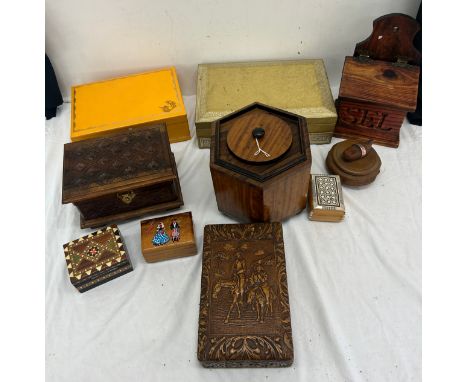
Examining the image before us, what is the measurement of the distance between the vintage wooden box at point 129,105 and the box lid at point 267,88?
12cm

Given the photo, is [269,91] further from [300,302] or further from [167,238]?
[300,302]

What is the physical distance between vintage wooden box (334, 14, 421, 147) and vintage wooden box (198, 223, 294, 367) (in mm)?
596

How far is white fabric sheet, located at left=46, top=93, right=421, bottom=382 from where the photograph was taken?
3.58 feet

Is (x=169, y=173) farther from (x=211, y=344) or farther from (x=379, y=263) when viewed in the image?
(x=379, y=263)

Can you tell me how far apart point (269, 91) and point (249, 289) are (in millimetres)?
864

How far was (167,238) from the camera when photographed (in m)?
1.20

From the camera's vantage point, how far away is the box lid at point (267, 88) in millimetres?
1456

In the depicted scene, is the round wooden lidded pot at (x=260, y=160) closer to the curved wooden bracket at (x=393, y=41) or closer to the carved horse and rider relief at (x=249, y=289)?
the carved horse and rider relief at (x=249, y=289)

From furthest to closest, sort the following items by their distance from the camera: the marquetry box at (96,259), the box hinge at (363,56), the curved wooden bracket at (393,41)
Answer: the box hinge at (363,56) → the curved wooden bracket at (393,41) → the marquetry box at (96,259)

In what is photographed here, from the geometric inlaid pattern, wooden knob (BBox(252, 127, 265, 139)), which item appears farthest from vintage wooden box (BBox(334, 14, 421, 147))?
the geometric inlaid pattern

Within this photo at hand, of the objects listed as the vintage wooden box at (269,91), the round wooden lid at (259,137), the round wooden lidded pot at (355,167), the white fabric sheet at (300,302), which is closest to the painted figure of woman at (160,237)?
the white fabric sheet at (300,302)

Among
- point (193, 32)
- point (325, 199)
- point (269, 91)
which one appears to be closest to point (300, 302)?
point (325, 199)

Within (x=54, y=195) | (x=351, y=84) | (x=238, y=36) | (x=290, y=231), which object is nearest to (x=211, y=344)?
(x=290, y=231)

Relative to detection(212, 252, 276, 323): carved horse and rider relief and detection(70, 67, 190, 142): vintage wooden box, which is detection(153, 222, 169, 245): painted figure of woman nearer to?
detection(212, 252, 276, 323): carved horse and rider relief
